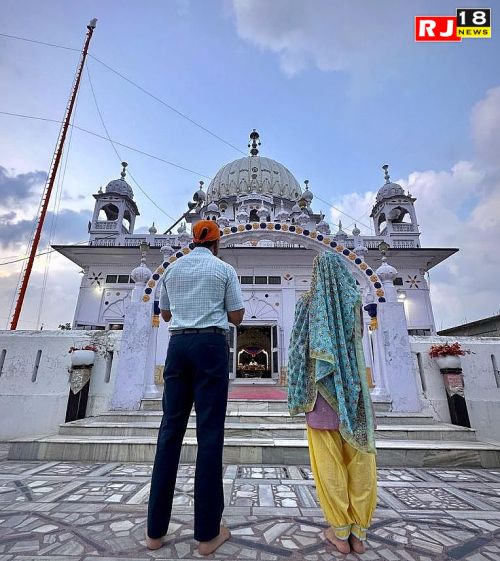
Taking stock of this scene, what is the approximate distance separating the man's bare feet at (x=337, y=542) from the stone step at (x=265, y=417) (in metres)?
3.22

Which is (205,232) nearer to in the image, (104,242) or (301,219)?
(301,219)

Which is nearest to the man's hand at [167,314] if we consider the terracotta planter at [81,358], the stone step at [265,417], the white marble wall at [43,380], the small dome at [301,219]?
the stone step at [265,417]

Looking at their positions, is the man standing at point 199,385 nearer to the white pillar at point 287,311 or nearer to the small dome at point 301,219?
the small dome at point 301,219

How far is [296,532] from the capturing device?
191cm

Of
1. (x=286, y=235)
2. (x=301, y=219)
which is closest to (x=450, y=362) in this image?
(x=286, y=235)

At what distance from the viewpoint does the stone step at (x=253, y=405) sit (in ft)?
19.4

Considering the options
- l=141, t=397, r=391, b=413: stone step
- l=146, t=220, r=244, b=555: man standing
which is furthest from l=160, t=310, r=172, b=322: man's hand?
l=141, t=397, r=391, b=413: stone step

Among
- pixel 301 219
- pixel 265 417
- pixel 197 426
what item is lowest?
pixel 265 417

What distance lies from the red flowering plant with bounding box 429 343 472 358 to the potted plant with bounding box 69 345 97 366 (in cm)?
715

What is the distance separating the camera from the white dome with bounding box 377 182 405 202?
54.9 ft

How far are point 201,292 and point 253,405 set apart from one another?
4845 millimetres

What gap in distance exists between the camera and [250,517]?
6.98 ft

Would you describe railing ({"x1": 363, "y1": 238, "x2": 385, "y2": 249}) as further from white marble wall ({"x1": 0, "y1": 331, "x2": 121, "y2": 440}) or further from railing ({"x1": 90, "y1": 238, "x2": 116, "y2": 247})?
railing ({"x1": 90, "y1": 238, "x2": 116, "y2": 247})

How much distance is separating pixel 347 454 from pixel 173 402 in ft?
3.92
